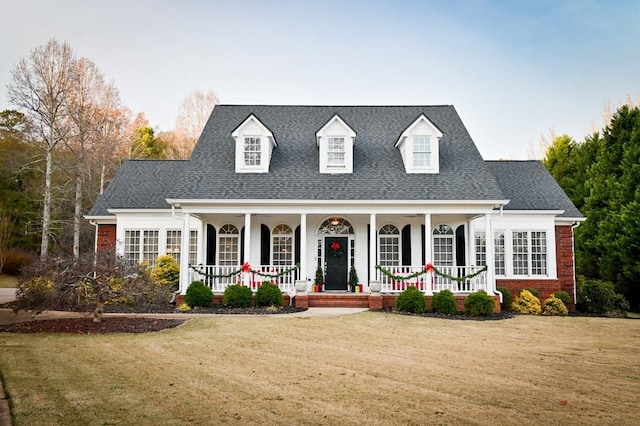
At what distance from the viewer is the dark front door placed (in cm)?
1942

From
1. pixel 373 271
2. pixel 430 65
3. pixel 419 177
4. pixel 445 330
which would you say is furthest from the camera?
pixel 430 65

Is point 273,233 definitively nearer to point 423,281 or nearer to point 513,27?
point 423,281

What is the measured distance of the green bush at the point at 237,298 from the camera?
16641 millimetres

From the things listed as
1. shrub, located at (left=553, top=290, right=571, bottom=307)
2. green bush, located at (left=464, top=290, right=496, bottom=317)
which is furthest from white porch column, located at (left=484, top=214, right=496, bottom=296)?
shrub, located at (left=553, top=290, right=571, bottom=307)

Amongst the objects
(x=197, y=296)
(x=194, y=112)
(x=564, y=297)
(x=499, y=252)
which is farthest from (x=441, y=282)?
(x=194, y=112)

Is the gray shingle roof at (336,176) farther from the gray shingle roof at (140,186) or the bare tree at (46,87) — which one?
the bare tree at (46,87)

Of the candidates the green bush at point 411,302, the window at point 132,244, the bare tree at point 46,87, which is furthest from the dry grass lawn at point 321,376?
the bare tree at point 46,87

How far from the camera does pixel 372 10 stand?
18344mm

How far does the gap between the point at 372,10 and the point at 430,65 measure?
5.46 meters

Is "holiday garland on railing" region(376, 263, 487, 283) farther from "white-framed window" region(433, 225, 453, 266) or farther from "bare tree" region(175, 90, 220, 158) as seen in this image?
"bare tree" region(175, 90, 220, 158)

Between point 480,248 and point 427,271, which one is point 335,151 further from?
point 480,248

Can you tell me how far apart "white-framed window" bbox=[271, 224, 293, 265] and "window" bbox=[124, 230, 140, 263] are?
612 centimetres

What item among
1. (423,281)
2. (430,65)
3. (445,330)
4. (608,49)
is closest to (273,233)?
(423,281)

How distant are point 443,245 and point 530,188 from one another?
520 centimetres
